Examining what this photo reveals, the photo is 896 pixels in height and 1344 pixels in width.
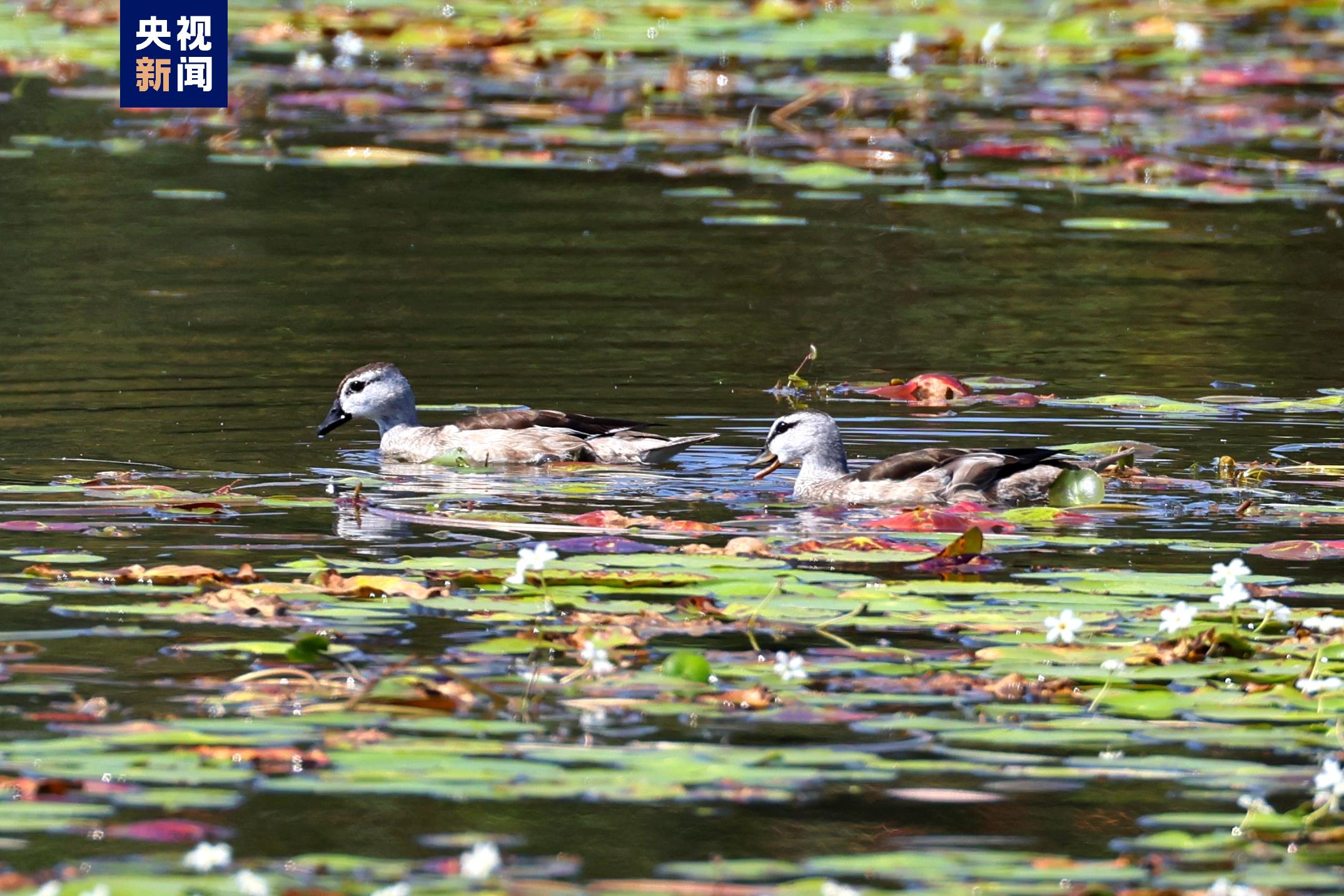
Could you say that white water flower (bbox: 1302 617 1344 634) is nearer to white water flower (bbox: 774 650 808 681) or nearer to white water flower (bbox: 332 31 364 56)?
white water flower (bbox: 774 650 808 681)

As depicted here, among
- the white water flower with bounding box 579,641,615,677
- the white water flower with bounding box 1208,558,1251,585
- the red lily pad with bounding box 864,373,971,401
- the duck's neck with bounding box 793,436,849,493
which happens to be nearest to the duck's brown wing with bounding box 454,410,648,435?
the duck's neck with bounding box 793,436,849,493

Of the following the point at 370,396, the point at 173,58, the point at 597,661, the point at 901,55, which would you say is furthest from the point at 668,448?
the point at 901,55

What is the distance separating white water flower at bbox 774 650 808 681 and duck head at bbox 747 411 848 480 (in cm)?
340

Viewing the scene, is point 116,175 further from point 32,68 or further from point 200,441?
point 200,441

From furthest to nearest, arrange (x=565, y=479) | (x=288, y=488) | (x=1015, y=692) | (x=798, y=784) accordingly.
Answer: (x=565, y=479), (x=288, y=488), (x=1015, y=692), (x=798, y=784)

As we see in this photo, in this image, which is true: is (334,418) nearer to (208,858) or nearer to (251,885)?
(208,858)

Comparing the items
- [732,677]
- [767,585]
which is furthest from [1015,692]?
[767,585]

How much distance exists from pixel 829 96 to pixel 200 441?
13190 millimetres

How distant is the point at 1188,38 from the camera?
2461 centimetres

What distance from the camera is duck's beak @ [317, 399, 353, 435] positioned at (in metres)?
11.3

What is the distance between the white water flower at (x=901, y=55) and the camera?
22312mm

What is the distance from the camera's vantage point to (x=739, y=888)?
488 centimetres

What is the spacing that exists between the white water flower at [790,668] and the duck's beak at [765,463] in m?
3.66

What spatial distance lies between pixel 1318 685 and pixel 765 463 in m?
4.40
